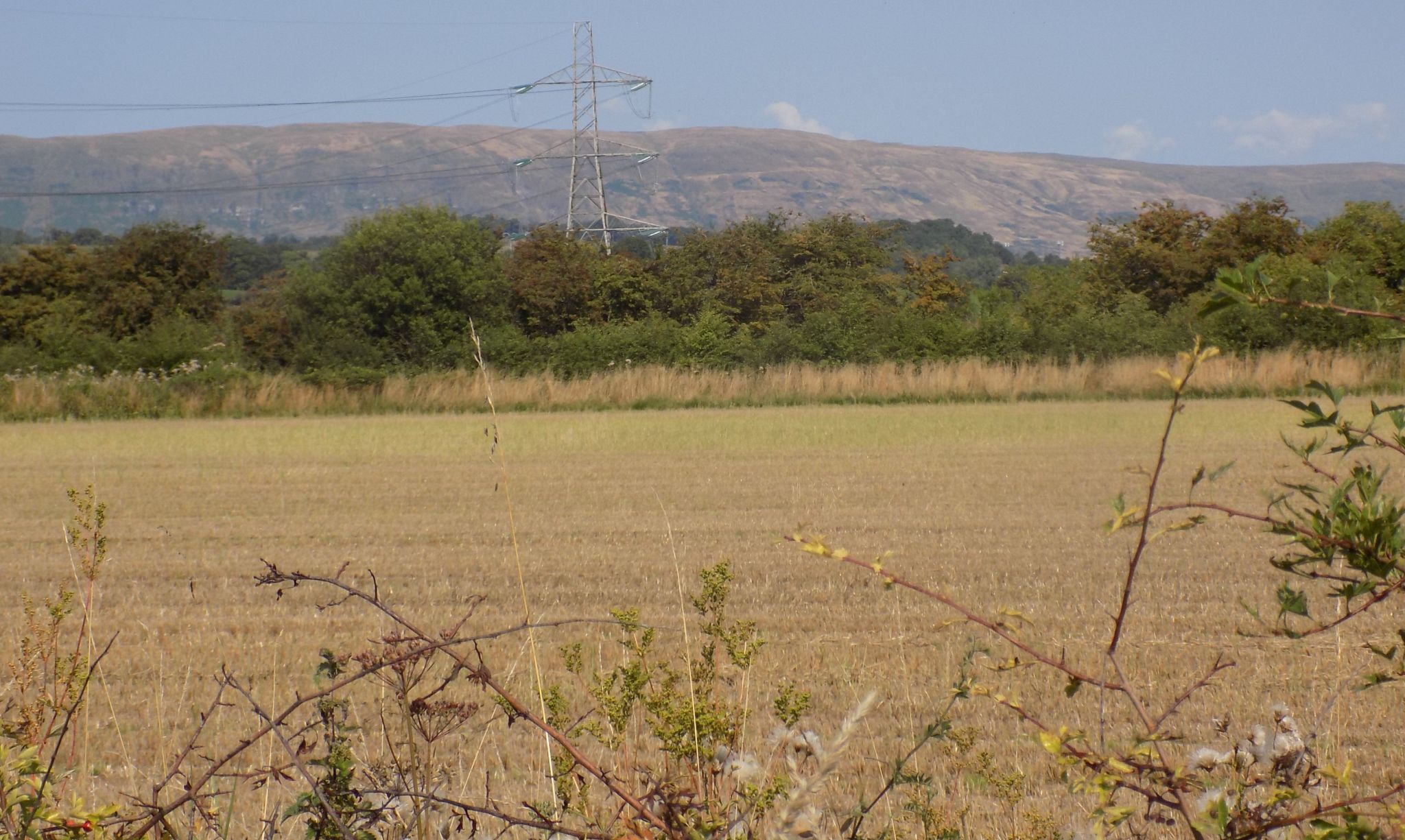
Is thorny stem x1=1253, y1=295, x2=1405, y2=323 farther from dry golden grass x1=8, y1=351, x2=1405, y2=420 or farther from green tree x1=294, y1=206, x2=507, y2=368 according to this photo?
green tree x1=294, y1=206, x2=507, y2=368

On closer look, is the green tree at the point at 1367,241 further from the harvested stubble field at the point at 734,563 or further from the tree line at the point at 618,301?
the harvested stubble field at the point at 734,563

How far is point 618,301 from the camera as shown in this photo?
35.2 m

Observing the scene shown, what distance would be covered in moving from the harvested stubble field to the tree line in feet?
29.9

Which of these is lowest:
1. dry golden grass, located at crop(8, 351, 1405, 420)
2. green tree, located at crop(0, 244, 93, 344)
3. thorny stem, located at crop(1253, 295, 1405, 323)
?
dry golden grass, located at crop(8, 351, 1405, 420)

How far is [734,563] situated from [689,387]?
17.5 m

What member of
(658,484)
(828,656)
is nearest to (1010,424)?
(658,484)

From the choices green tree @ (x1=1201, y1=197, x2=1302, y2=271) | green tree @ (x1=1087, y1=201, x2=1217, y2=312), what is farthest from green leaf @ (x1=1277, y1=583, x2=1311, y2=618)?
green tree @ (x1=1087, y1=201, x2=1217, y2=312)

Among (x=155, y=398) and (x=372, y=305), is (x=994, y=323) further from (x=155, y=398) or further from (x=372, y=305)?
(x=155, y=398)

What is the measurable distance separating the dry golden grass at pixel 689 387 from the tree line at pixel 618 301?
2.43ft

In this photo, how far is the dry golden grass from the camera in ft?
76.3

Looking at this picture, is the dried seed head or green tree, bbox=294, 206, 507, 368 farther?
green tree, bbox=294, 206, 507, 368

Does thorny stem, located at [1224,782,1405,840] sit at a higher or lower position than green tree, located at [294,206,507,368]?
higher

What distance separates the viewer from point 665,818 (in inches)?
63.4

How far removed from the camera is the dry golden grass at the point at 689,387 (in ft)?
76.3
